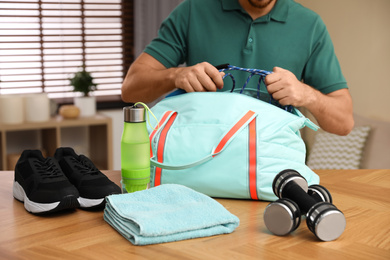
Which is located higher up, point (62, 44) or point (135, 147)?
point (62, 44)

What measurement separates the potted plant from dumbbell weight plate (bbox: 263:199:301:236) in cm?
287

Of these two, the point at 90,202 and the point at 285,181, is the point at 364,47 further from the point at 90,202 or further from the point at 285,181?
the point at 90,202

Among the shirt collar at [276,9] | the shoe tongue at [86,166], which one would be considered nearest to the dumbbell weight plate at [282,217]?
the shoe tongue at [86,166]

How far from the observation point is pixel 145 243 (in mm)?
860

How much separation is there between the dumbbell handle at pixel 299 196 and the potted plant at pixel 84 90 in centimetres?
284

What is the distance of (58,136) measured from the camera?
3.45 metres

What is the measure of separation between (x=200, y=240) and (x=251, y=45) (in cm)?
104

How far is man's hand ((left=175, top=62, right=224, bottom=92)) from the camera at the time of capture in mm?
1282

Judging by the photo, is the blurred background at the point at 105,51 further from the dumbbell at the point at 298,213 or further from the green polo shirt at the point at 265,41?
the dumbbell at the point at 298,213

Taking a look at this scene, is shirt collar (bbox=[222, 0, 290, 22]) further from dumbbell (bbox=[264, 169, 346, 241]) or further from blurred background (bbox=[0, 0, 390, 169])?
blurred background (bbox=[0, 0, 390, 169])

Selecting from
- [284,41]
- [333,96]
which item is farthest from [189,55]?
[333,96]

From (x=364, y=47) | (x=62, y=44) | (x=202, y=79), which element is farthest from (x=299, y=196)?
(x=62, y=44)

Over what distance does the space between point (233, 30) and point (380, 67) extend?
5.87ft

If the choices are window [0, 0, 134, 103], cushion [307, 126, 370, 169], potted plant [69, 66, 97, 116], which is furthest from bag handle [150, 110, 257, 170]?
window [0, 0, 134, 103]
